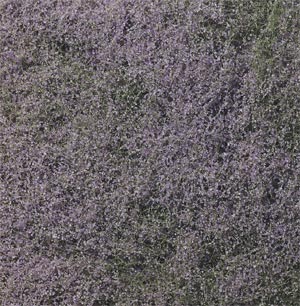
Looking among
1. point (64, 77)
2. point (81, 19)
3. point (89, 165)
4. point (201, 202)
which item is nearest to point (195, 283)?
point (201, 202)

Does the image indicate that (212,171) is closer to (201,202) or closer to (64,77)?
(201,202)

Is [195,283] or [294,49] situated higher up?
[294,49]

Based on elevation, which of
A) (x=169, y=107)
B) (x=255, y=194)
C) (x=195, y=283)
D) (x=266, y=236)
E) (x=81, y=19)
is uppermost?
(x=81, y=19)

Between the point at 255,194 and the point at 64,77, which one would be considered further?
the point at 64,77

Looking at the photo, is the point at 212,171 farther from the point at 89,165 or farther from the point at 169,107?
the point at 89,165

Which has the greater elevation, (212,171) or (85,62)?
(85,62)

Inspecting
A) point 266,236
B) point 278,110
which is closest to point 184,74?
point 278,110
